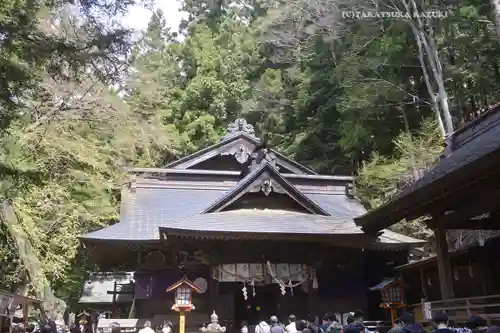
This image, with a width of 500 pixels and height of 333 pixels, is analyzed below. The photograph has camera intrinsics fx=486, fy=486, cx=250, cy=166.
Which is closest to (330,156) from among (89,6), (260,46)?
(260,46)

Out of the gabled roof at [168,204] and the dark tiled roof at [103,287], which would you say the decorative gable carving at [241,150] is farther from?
the dark tiled roof at [103,287]

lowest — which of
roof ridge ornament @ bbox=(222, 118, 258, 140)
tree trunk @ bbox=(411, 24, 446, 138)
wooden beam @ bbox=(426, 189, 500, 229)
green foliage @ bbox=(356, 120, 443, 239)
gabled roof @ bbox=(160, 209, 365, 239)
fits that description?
wooden beam @ bbox=(426, 189, 500, 229)

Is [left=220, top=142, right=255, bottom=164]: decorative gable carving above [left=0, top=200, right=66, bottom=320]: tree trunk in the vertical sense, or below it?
above

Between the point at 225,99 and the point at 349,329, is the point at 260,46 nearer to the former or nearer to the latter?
the point at 225,99

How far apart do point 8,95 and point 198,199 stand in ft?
31.4

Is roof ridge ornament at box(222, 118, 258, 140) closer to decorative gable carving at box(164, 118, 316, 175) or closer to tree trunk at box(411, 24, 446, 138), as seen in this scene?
decorative gable carving at box(164, 118, 316, 175)

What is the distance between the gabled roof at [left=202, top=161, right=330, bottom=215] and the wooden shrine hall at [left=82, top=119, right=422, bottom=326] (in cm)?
3

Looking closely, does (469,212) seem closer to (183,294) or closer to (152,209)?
(183,294)

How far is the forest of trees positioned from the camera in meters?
6.88

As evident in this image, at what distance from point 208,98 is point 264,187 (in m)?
15.8

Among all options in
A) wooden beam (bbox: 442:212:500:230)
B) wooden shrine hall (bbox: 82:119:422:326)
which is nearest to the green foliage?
wooden shrine hall (bbox: 82:119:422:326)

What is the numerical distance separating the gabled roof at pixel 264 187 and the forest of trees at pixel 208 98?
4.07m

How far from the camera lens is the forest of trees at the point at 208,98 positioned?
22.6 feet

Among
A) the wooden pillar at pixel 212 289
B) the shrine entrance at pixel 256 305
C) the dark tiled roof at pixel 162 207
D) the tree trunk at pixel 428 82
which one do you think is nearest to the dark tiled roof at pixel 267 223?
the dark tiled roof at pixel 162 207
